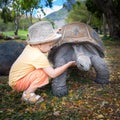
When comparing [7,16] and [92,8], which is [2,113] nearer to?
[92,8]

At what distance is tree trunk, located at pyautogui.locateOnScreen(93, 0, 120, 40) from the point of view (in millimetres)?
13314

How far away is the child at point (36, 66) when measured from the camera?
3729 millimetres

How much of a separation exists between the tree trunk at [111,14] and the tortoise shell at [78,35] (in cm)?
865

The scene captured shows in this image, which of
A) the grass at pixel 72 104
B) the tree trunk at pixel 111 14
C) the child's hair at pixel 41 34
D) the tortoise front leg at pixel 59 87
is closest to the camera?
the grass at pixel 72 104

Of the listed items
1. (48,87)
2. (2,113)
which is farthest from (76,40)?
(2,113)

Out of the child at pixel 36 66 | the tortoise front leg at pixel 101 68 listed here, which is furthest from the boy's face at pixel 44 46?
the tortoise front leg at pixel 101 68

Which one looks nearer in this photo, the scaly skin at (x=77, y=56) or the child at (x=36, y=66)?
the child at (x=36, y=66)

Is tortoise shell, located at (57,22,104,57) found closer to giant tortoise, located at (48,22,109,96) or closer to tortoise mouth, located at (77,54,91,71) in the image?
giant tortoise, located at (48,22,109,96)

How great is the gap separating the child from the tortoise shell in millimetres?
544

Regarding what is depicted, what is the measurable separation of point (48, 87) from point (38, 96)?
0.58m

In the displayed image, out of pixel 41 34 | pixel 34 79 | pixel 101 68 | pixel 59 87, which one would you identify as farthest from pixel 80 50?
pixel 34 79

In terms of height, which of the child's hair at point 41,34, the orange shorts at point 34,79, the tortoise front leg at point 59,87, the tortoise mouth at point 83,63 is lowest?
the tortoise front leg at point 59,87

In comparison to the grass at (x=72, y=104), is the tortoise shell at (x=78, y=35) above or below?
above

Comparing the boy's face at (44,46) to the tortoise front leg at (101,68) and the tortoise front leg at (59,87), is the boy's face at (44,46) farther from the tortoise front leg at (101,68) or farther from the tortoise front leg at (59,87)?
the tortoise front leg at (101,68)
